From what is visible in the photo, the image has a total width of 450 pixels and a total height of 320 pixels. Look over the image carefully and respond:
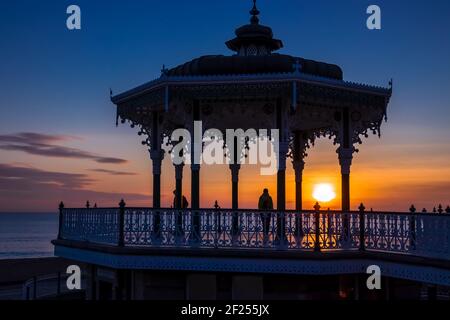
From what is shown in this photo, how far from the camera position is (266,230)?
47.1 ft

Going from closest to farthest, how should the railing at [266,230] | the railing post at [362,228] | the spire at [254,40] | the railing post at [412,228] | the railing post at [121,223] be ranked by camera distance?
the railing post at [412,228] < the railing at [266,230] < the railing post at [362,228] < the railing post at [121,223] < the spire at [254,40]

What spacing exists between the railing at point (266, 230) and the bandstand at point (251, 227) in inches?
1.0

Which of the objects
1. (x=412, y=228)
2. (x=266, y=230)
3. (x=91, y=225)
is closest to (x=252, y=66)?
(x=266, y=230)

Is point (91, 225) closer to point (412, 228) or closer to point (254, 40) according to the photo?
point (254, 40)

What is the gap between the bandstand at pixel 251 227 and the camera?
13.6m

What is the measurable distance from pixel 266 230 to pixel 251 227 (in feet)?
1.88

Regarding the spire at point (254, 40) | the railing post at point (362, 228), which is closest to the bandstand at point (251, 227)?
the railing post at point (362, 228)

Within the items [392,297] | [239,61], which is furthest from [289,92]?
[392,297]

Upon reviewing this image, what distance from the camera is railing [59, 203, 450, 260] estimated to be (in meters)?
13.6

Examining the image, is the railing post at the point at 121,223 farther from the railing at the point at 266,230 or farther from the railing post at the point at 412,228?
the railing post at the point at 412,228

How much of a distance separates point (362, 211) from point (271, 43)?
6.93 metres

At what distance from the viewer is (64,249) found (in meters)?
17.2

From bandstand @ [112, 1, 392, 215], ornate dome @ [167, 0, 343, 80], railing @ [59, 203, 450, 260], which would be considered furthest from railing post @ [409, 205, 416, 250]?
ornate dome @ [167, 0, 343, 80]

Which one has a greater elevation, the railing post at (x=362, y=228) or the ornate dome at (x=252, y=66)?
the ornate dome at (x=252, y=66)
